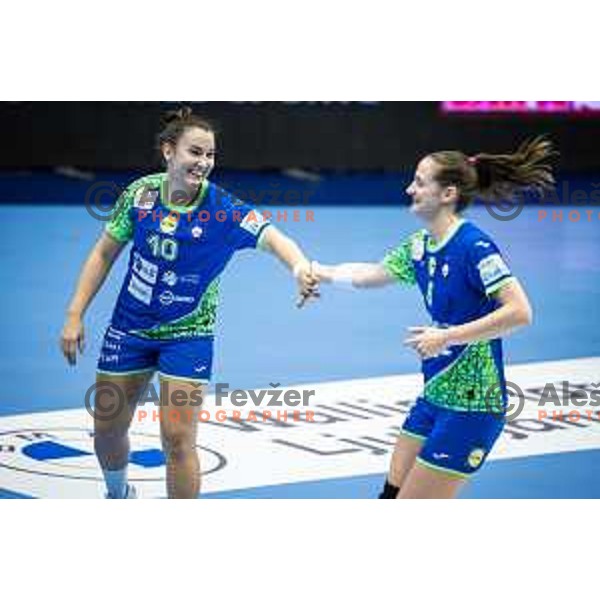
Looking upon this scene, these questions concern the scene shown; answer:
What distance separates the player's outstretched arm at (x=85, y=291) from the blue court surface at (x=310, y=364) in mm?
1182

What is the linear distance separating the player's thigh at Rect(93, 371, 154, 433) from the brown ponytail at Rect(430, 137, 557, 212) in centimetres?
191

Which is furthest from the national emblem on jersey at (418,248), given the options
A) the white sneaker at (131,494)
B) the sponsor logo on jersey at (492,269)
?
the white sneaker at (131,494)

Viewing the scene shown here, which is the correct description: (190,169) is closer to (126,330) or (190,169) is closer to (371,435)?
(126,330)

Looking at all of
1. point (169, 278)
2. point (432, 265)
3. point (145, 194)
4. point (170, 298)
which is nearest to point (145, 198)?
point (145, 194)

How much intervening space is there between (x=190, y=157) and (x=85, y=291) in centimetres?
90

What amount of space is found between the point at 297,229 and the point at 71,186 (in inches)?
111

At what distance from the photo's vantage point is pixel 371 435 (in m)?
10.6

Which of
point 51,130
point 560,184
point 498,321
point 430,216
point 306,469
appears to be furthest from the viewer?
point 560,184

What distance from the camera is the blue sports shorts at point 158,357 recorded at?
845 cm

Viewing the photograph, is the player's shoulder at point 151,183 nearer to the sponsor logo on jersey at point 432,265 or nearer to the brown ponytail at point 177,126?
the brown ponytail at point 177,126

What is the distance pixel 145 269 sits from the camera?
336 inches

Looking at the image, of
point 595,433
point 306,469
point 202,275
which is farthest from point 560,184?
point 202,275

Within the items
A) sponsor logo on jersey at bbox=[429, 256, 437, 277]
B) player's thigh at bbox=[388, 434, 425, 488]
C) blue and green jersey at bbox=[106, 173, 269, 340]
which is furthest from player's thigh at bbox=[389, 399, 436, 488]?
blue and green jersey at bbox=[106, 173, 269, 340]

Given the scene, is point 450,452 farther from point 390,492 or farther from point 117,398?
point 117,398
